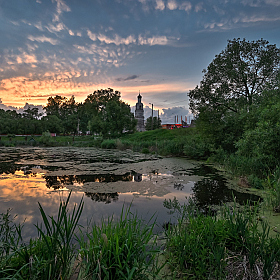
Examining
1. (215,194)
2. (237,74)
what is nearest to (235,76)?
(237,74)

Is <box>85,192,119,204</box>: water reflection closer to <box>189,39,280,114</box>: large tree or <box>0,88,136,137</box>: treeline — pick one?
<box>189,39,280,114</box>: large tree

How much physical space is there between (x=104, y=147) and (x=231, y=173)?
65.0 ft

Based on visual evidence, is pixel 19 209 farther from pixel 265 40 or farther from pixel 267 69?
pixel 265 40

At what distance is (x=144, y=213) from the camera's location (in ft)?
14.2

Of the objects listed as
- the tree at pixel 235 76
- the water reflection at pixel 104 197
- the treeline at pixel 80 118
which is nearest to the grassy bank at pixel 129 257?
the water reflection at pixel 104 197

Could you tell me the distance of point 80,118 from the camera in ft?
204

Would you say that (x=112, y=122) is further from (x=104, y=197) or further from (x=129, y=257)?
(x=129, y=257)

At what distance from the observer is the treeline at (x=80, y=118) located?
132 ft

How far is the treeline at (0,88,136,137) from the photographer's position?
132 feet

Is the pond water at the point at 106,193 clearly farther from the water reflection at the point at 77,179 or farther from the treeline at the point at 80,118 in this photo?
the treeline at the point at 80,118

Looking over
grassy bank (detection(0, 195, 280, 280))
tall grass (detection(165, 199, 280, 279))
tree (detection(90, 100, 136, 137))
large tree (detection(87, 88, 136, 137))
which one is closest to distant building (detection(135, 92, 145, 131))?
large tree (detection(87, 88, 136, 137))

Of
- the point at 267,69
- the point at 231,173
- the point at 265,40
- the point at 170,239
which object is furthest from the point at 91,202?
the point at 265,40

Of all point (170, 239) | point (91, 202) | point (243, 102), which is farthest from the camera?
point (243, 102)

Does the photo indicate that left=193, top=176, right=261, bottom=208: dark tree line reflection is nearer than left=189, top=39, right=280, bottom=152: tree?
Yes
